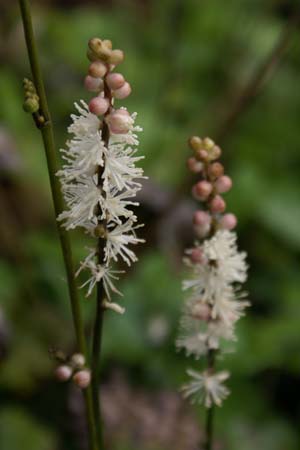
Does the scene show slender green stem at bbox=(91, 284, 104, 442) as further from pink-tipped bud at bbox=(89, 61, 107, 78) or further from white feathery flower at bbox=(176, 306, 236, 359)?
pink-tipped bud at bbox=(89, 61, 107, 78)

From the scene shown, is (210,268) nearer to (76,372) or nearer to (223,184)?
(223,184)

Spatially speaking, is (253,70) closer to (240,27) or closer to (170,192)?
(240,27)

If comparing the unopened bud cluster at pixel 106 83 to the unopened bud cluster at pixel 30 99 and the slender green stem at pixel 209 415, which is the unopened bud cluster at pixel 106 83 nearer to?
the unopened bud cluster at pixel 30 99

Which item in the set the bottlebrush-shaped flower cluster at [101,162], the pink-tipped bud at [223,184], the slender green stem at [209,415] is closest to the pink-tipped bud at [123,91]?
the bottlebrush-shaped flower cluster at [101,162]

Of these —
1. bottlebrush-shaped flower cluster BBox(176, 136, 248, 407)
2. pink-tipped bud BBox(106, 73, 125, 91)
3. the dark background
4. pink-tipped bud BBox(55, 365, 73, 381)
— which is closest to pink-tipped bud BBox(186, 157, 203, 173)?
bottlebrush-shaped flower cluster BBox(176, 136, 248, 407)

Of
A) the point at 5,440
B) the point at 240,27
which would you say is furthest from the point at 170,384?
the point at 240,27

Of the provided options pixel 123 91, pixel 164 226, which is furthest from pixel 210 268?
pixel 164 226
